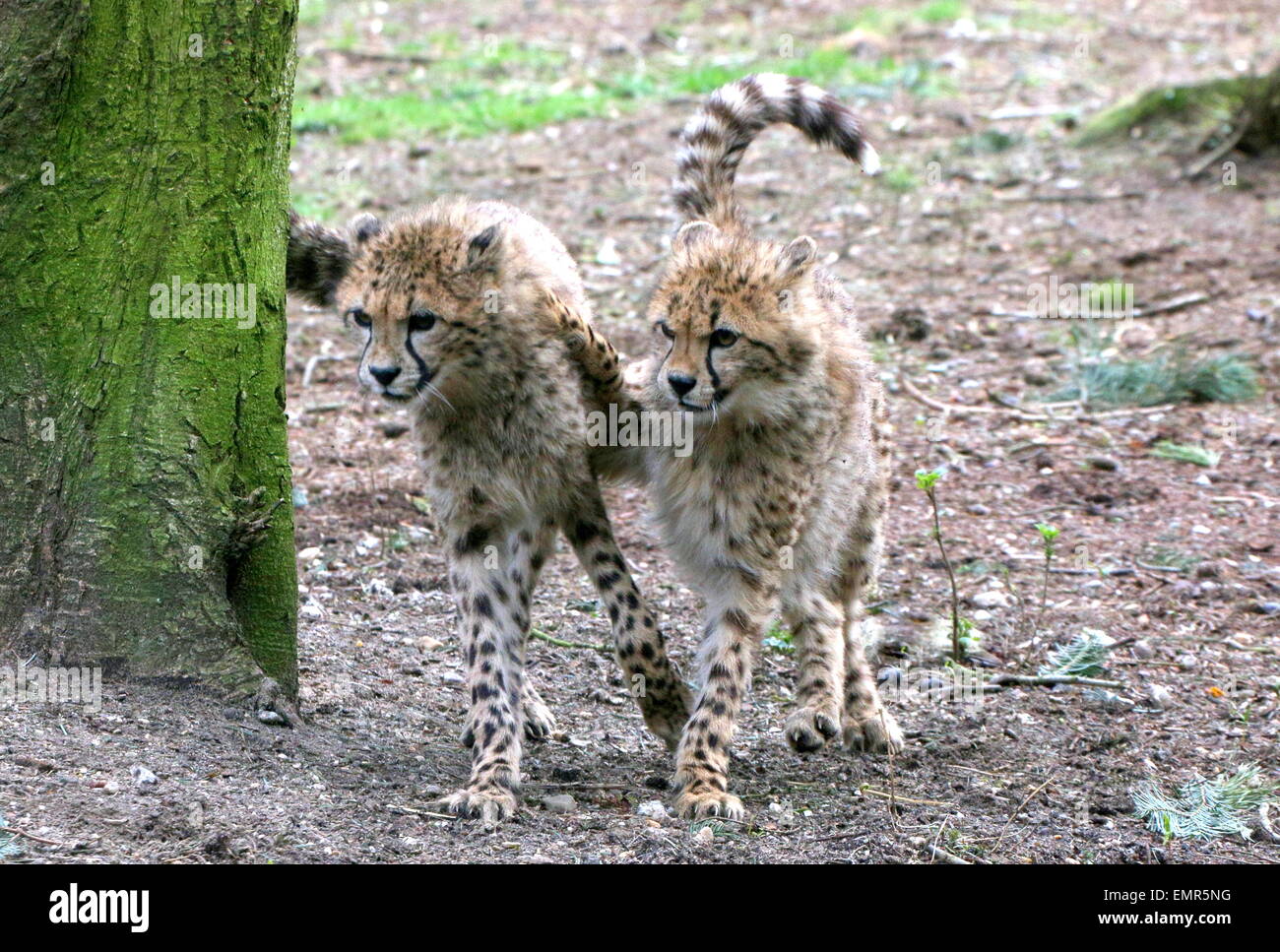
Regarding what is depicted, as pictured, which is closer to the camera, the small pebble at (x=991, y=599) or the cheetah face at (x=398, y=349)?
the cheetah face at (x=398, y=349)

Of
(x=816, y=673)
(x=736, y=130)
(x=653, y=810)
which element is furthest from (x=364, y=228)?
(x=816, y=673)

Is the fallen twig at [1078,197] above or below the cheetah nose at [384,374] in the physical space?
above

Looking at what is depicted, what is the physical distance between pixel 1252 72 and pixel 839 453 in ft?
20.3

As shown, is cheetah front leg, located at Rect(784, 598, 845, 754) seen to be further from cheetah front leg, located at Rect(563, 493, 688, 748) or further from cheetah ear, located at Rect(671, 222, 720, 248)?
cheetah ear, located at Rect(671, 222, 720, 248)

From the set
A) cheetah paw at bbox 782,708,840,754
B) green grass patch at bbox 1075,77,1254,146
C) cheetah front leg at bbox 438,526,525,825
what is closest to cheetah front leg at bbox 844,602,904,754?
cheetah paw at bbox 782,708,840,754

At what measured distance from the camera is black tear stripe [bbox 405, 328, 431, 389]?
14.0ft

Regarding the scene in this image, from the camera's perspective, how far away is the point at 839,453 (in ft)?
16.3

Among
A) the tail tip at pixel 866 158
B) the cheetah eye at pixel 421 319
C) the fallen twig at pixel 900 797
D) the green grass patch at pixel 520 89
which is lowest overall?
the fallen twig at pixel 900 797

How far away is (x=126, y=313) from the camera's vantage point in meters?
3.93

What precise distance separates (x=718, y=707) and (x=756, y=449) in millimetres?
802

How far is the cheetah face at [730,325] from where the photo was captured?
14.4 feet

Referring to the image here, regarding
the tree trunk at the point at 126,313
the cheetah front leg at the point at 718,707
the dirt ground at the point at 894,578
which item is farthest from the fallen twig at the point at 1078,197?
the tree trunk at the point at 126,313

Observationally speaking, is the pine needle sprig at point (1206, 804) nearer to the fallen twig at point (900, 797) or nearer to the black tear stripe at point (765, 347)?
the fallen twig at point (900, 797)

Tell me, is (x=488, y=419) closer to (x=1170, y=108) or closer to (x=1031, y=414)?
(x=1031, y=414)
